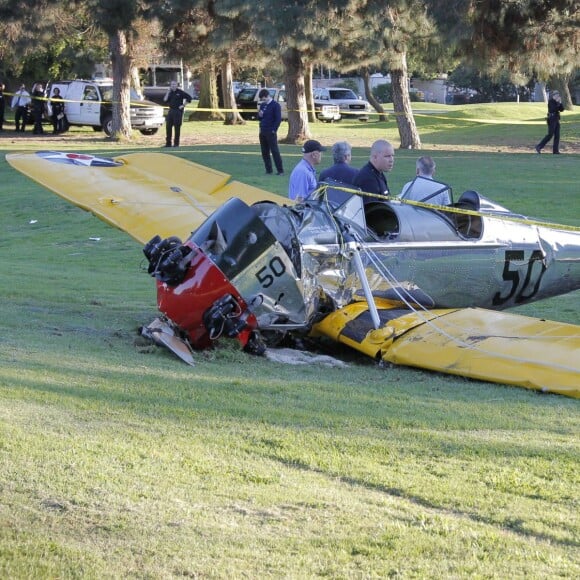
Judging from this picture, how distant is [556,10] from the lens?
96.7 feet

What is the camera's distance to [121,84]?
40.8 metres

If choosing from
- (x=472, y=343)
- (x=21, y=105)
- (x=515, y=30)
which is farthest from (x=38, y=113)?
(x=472, y=343)

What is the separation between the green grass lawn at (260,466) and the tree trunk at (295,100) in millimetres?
29212

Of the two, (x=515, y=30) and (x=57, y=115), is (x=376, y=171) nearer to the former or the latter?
(x=515, y=30)

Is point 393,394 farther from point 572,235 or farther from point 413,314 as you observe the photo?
point 572,235

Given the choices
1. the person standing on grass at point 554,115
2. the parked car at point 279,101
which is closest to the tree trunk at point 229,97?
the parked car at point 279,101

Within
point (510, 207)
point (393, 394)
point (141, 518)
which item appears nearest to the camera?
point (141, 518)

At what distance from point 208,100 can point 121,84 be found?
66.8 ft

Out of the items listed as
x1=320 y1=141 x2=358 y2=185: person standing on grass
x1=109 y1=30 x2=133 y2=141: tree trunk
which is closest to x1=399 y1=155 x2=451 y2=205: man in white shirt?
x1=320 y1=141 x2=358 y2=185: person standing on grass

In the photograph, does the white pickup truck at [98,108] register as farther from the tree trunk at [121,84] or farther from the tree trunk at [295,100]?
the tree trunk at [295,100]

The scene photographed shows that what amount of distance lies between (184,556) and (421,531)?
46.3 inches

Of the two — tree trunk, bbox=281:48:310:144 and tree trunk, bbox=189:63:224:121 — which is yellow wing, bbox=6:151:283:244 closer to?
tree trunk, bbox=281:48:310:144

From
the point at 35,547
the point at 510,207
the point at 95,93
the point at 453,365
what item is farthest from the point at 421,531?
the point at 95,93

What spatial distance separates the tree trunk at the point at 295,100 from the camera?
38.8 m
